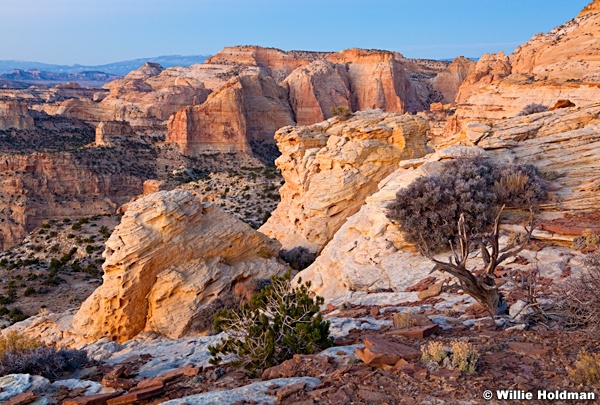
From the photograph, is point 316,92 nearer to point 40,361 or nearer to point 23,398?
point 40,361

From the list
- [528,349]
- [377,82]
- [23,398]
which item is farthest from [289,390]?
[377,82]

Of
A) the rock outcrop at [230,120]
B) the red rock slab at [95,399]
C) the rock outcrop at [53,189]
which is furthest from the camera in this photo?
the rock outcrop at [230,120]

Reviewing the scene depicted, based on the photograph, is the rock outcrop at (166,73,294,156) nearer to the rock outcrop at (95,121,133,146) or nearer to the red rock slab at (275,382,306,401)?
the rock outcrop at (95,121,133,146)

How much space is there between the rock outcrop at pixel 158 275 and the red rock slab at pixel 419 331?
25.2 feet

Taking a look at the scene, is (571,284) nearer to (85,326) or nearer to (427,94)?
(85,326)

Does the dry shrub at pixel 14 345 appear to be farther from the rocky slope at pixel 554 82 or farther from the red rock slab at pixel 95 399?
the rocky slope at pixel 554 82

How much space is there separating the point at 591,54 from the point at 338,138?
2270cm

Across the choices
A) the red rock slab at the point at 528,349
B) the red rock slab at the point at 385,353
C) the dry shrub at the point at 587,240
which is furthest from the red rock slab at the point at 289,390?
the dry shrub at the point at 587,240

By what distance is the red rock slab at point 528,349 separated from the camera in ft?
17.0

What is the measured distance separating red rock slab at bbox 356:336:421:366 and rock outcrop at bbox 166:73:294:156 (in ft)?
168

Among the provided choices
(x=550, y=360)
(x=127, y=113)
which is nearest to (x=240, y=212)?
(x=550, y=360)

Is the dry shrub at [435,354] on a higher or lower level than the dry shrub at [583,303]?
lower

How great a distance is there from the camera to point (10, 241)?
1554 inches

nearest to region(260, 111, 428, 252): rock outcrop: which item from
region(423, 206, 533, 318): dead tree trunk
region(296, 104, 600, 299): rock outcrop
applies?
region(296, 104, 600, 299): rock outcrop
